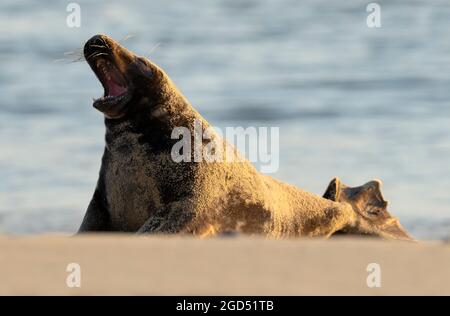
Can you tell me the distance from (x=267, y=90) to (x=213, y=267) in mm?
14868

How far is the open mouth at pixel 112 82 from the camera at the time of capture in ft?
30.1

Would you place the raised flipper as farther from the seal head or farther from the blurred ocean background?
the seal head

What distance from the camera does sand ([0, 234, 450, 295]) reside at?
19.5ft

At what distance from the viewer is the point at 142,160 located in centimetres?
913

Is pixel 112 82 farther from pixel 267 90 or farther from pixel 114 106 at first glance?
pixel 267 90

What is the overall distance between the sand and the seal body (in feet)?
6.68

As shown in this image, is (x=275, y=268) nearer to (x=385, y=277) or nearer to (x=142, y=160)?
(x=385, y=277)

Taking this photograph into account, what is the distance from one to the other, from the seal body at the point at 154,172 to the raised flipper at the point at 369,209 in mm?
1307

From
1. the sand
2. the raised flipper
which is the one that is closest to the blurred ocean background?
the raised flipper

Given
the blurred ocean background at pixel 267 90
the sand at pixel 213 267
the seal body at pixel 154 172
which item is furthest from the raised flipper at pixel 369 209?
the sand at pixel 213 267

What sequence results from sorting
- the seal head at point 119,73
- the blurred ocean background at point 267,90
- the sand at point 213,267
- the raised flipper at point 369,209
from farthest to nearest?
1. the blurred ocean background at point 267,90
2. the raised flipper at point 369,209
3. the seal head at point 119,73
4. the sand at point 213,267

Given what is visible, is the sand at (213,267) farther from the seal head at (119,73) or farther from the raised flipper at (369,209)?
the raised flipper at (369,209)
